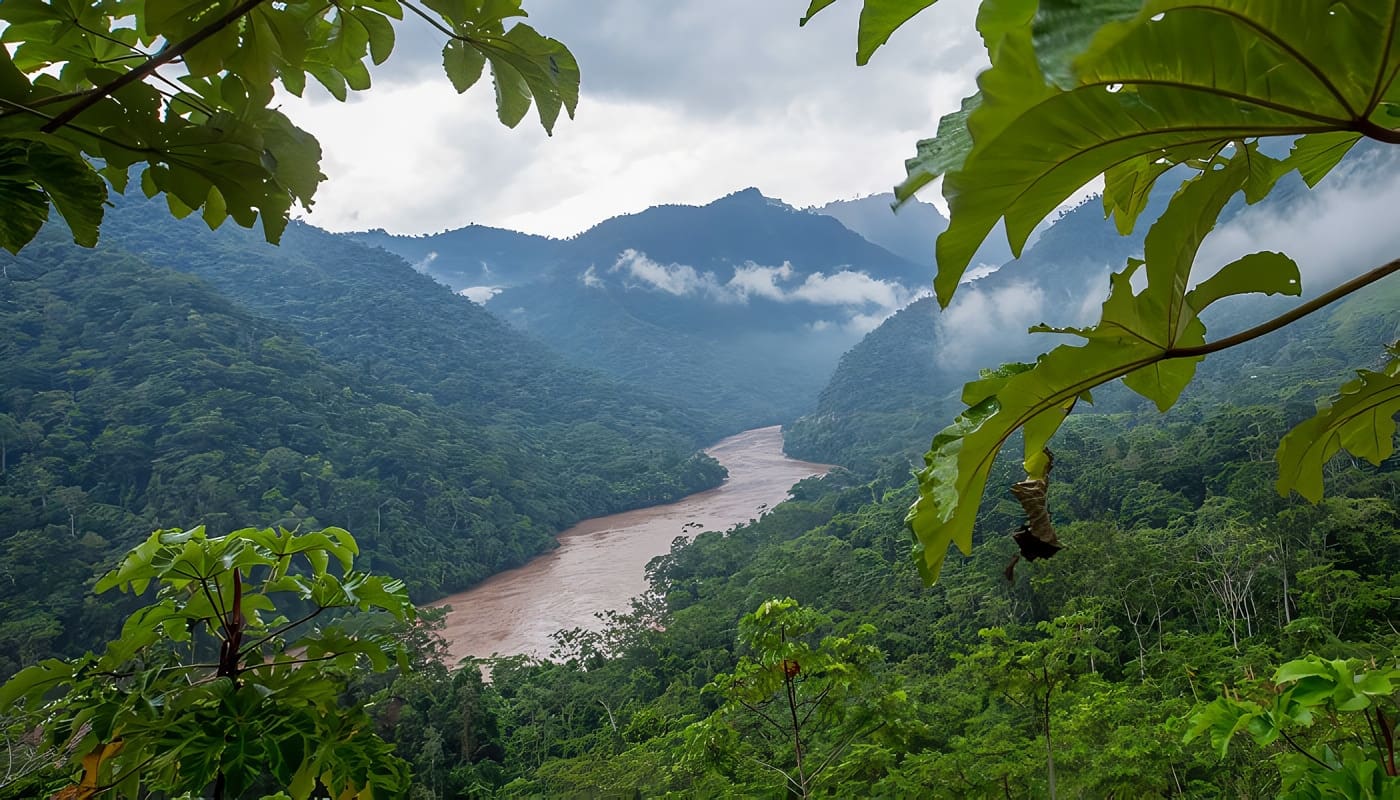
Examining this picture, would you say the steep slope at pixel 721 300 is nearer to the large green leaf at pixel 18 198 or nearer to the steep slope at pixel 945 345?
the steep slope at pixel 945 345

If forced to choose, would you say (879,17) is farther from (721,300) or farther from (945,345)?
(721,300)

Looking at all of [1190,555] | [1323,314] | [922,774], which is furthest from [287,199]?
[1323,314]

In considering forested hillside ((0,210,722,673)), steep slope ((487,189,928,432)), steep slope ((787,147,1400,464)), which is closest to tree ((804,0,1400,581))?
forested hillside ((0,210,722,673))

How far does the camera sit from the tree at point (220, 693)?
619mm

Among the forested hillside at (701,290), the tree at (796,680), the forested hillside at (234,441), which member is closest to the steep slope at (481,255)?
the forested hillside at (701,290)

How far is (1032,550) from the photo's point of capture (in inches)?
18.0

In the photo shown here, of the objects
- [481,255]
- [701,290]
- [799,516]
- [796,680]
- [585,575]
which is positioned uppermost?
→ [481,255]

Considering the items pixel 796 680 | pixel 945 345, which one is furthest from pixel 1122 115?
pixel 945 345

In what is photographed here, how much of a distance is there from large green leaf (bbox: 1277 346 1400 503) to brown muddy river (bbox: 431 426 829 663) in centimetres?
1234

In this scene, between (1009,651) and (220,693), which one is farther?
(1009,651)

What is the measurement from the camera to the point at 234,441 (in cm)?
1577

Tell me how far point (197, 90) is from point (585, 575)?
15934 mm

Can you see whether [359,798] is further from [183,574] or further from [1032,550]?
[1032,550]

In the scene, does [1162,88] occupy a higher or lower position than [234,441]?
lower
